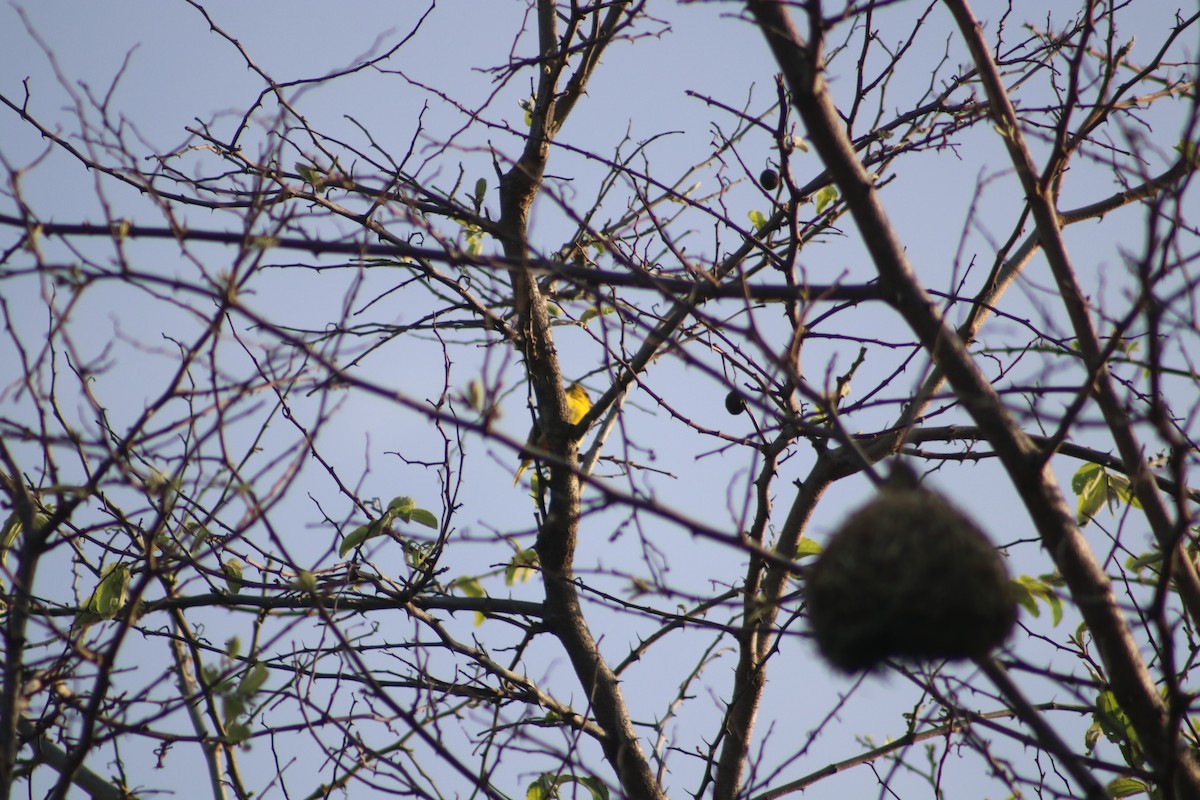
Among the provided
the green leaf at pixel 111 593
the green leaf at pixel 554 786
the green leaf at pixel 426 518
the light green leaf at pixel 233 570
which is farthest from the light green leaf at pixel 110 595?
the green leaf at pixel 554 786

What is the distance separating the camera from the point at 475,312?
391 centimetres

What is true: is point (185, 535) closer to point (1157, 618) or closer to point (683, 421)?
point (683, 421)

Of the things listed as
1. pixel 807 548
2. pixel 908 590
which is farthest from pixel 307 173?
pixel 908 590

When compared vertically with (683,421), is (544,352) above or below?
above

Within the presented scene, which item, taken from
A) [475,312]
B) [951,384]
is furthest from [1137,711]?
[475,312]

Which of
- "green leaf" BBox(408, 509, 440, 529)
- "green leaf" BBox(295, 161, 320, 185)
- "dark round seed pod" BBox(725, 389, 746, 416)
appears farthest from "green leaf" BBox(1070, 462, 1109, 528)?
"green leaf" BBox(295, 161, 320, 185)

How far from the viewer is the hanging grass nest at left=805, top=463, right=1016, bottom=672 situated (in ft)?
5.94

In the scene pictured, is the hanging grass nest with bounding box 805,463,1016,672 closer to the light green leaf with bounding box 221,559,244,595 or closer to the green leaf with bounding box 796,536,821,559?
the green leaf with bounding box 796,536,821,559

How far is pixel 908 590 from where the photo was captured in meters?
1.81

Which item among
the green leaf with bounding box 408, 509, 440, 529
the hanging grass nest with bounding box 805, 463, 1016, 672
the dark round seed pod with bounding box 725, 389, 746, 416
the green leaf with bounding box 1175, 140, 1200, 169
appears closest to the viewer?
the hanging grass nest with bounding box 805, 463, 1016, 672

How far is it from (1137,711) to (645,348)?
77.2 inches

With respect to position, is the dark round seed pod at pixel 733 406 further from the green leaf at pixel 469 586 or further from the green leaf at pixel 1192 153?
the green leaf at pixel 1192 153

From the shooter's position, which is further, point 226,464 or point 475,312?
point 475,312

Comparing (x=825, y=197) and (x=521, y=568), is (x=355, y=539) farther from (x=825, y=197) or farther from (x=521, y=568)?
(x=825, y=197)
